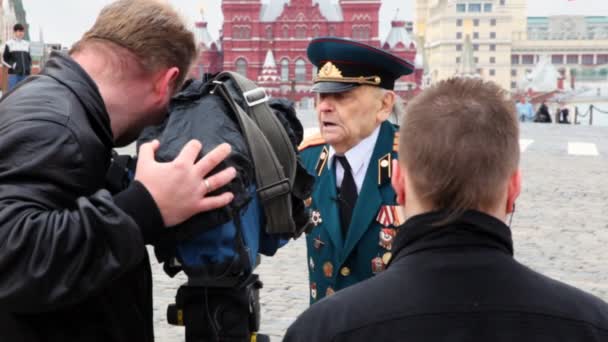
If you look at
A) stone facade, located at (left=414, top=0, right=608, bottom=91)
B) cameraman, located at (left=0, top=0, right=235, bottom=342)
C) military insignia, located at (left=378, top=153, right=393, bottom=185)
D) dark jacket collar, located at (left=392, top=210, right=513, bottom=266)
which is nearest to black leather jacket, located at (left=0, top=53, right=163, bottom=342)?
cameraman, located at (left=0, top=0, right=235, bottom=342)

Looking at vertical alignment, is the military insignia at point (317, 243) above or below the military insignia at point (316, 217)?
below

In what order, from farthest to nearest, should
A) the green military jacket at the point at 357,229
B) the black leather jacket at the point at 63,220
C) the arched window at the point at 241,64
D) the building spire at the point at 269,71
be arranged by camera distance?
the arched window at the point at 241,64, the building spire at the point at 269,71, the green military jacket at the point at 357,229, the black leather jacket at the point at 63,220

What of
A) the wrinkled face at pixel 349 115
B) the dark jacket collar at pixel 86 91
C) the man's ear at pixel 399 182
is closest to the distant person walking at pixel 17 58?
the wrinkled face at pixel 349 115

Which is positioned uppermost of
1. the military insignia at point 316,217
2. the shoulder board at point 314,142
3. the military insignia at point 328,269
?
the shoulder board at point 314,142

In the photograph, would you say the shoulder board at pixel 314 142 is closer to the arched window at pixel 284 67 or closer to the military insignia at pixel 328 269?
the military insignia at pixel 328 269

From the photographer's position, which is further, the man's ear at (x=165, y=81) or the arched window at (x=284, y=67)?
the arched window at (x=284, y=67)

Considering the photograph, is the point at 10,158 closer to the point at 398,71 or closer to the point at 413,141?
the point at 413,141

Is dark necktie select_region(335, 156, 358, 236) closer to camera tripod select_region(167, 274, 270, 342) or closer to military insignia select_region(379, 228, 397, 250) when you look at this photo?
military insignia select_region(379, 228, 397, 250)

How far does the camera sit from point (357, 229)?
11.5ft

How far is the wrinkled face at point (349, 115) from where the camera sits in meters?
3.60

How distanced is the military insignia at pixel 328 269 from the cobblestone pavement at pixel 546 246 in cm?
182

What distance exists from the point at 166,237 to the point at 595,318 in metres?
0.80

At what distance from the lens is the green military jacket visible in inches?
138

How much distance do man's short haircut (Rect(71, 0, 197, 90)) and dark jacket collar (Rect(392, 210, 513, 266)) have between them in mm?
674
